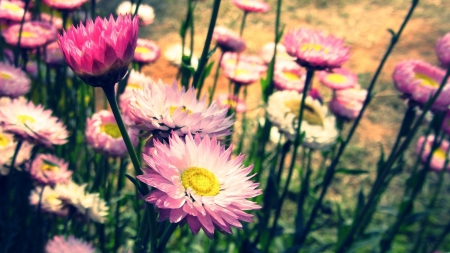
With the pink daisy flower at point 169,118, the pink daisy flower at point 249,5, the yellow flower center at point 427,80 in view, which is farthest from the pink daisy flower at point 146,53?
the yellow flower center at point 427,80

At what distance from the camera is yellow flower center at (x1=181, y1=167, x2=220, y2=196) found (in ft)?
2.04

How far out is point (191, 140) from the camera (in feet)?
1.99

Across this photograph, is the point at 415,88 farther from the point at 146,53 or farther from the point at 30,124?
the point at 30,124

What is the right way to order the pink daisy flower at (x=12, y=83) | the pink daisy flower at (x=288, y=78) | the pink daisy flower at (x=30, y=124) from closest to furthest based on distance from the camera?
the pink daisy flower at (x=30, y=124) → the pink daisy flower at (x=12, y=83) → the pink daisy flower at (x=288, y=78)

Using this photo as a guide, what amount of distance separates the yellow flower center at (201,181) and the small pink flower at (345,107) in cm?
92

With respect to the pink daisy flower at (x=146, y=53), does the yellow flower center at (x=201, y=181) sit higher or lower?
higher

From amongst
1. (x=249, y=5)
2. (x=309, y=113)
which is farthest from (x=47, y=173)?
(x=249, y=5)

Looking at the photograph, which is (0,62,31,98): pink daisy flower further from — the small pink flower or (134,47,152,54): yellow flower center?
the small pink flower

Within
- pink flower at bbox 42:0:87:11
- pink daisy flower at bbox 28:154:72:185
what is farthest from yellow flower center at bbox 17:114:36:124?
pink flower at bbox 42:0:87:11

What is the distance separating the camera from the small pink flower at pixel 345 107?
1458 mm

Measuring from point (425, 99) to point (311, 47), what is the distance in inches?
14.1

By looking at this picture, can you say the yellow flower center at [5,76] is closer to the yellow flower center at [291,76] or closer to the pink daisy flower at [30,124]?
the pink daisy flower at [30,124]

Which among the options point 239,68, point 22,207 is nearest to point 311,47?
point 239,68

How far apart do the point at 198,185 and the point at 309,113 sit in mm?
838
